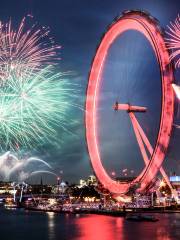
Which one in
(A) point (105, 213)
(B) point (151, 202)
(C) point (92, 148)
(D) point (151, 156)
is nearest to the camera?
(D) point (151, 156)

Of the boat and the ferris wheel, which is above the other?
the ferris wheel

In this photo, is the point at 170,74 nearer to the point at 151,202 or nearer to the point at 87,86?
the point at 87,86

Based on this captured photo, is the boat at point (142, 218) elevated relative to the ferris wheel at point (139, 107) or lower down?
lower down

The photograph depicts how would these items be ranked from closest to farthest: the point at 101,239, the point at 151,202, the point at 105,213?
the point at 101,239 < the point at 105,213 < the point at 151,202

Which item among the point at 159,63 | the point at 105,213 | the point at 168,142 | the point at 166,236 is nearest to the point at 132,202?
the point at 105,213

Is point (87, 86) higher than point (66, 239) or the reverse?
higher

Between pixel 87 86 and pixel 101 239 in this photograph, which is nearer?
pixel 101 239

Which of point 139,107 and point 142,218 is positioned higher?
point 139,107

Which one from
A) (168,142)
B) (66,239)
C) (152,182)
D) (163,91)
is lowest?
(66,239)
